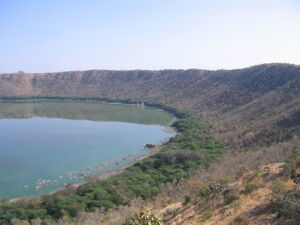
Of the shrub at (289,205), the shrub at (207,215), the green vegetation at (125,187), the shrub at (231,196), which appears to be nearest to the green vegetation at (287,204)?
the shrub at (289,205)

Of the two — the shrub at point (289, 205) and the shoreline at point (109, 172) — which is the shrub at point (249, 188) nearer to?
the shrub at point (289, 205)

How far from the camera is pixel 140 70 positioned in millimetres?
100312

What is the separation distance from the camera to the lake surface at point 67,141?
2572cm

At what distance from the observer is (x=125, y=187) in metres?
20.1

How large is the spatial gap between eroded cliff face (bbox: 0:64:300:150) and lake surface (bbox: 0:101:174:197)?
9098 mm

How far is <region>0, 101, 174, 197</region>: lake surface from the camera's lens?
25719mm

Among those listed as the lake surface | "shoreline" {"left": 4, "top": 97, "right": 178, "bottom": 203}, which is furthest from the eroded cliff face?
the lake surface

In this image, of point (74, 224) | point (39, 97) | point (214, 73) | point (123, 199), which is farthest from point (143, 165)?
point (39, 97)

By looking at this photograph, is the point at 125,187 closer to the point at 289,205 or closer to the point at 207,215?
the point at 207,215

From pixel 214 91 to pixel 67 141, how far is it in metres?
35.5

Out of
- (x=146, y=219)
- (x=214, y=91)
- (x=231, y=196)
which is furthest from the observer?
(x=214, y=91)

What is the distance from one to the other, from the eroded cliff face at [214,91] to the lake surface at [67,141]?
9.10 metres

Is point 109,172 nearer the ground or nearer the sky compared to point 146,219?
nearer the ground

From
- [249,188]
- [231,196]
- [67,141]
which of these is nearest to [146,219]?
[231,196]
